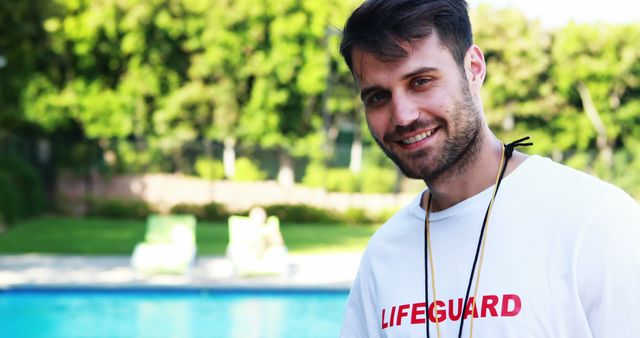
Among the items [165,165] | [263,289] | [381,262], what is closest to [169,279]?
[263,289]

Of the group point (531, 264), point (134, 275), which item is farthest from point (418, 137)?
point (134, 275)

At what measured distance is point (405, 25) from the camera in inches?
58.9

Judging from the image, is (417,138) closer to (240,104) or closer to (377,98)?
(377,98)

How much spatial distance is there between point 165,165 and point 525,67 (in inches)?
557

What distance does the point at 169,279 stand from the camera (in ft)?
37.2

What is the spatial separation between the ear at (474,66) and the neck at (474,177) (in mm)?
120

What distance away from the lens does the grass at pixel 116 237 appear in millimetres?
15242

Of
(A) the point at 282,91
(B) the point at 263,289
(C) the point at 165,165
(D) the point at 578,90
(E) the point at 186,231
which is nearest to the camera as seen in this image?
(B) the point at 263,289

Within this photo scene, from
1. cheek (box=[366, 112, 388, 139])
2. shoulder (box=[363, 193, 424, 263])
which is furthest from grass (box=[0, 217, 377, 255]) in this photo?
cheek (box=[366, 112, 388, 139])

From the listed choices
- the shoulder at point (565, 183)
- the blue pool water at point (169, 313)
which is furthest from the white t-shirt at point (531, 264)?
the blue pool water at point (169, 313)

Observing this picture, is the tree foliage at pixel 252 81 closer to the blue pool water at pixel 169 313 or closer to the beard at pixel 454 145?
the blue pool water at pixel 169 313

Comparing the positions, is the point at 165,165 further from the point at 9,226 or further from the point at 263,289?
the point at 263,289

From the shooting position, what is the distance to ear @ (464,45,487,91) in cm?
158

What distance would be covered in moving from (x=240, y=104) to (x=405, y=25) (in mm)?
28271
